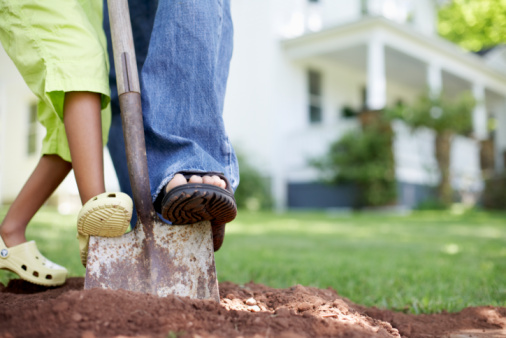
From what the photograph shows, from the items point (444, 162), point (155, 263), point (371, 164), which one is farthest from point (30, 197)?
point (444, 162)

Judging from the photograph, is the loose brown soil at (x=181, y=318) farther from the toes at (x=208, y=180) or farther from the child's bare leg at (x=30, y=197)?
the child's bare leg at (x=30, y=197)

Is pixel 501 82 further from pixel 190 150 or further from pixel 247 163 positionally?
pixel 190 150

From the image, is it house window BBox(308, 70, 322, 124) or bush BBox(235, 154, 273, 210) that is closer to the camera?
bush BBox(235, 154, 273, 210)

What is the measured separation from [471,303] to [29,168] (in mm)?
11955

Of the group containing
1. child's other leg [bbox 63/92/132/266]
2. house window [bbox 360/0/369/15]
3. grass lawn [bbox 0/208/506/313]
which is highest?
house window [bbox 360/0/369/15]

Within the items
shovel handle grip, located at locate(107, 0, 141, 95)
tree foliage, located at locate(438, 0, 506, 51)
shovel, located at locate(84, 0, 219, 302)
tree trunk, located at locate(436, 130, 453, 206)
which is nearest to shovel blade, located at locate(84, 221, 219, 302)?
shovel, located at locate(84, 0, 219, 302)

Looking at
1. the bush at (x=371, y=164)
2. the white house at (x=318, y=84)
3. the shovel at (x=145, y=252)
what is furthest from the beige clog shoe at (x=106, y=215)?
the white house at (x=318, y=84)

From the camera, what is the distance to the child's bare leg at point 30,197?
181cm

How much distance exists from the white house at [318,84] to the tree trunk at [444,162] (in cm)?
55

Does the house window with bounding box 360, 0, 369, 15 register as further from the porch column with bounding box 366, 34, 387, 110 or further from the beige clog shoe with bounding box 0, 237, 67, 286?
the beige clog shoe with bounding box 0, 237, 67, 286

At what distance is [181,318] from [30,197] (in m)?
1.05

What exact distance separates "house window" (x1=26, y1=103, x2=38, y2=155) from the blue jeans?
11.5m

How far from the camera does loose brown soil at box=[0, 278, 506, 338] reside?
3.33 feet

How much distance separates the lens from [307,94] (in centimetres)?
1230
